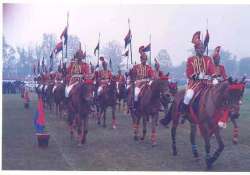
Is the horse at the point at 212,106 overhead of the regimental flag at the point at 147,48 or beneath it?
beneath

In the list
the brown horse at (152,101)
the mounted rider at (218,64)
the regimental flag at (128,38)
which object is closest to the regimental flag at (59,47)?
the regimental flag at (128,38)

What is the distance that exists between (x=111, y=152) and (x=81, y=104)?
5.83 ft

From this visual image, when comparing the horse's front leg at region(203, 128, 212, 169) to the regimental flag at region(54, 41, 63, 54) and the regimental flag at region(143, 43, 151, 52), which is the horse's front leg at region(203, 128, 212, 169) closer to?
the regimental flag at region(143, 43, 151, 52)

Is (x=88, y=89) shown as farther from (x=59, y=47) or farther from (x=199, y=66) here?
(x=59, y=47)

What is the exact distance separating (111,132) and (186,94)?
4.89 metres

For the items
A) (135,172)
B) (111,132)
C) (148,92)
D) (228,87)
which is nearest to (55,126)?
(111,132)

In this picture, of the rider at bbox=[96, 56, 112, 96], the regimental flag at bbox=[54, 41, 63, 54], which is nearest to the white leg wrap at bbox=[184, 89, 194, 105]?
the regimental flag at bbox=[54, 41, 63, 54]

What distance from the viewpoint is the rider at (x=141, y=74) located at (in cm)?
1455

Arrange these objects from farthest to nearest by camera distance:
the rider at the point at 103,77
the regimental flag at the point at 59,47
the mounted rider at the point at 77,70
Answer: the rider at the point at 103,77, the regimental flag at the point at 59,47, the mounted rider at the point at 77,70

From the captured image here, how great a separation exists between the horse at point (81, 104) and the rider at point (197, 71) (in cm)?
270

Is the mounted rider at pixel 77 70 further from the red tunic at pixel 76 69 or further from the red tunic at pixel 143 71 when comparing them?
the red tunic at pixel 143 71

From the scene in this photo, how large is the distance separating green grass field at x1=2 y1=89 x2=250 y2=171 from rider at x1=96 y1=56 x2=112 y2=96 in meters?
1.71

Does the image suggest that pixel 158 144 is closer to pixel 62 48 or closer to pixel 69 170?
pixel 69 170

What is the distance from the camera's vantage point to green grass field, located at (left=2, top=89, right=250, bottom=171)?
37.3ft
